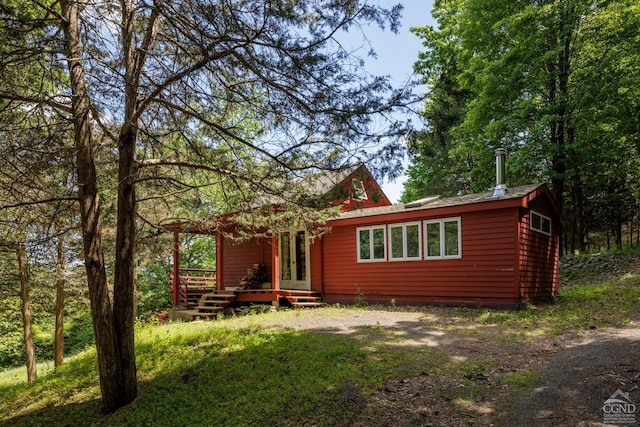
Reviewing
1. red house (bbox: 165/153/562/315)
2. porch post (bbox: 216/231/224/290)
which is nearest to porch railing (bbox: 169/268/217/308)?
red house (bbox: 165/153/562/315)

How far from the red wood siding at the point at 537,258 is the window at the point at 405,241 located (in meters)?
2.58

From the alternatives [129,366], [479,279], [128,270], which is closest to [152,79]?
[128,270]

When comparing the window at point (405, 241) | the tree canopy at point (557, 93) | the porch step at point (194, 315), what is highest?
the tree canopy at point (557, 93)

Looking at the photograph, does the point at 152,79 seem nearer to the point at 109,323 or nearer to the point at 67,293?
the point at 109,323

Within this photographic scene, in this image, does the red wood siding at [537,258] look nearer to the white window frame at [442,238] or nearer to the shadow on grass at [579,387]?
the white window frame at [442,238]

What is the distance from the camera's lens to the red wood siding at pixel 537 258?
9773mm

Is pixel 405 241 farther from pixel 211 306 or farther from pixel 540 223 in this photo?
pixel 211 306

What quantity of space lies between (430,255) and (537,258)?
2778 mm

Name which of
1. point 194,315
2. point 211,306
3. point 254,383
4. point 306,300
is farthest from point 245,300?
point 254,383

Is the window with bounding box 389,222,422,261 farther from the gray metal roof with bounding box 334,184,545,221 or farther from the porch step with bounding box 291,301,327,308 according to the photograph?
the porch step with bounding box 291,301,327,308

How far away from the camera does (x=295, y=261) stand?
13844 millimetres

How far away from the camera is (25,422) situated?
558cm

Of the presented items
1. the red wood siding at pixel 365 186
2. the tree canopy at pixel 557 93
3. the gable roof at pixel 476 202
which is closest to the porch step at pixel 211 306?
the gable roof at pixel 476 202

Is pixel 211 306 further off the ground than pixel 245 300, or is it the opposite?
pixel 245 300
